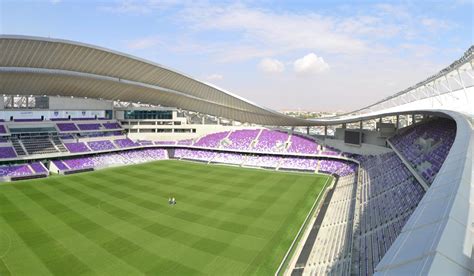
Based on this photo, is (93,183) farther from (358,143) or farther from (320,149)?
(358,143)

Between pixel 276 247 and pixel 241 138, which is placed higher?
pixel 241 138

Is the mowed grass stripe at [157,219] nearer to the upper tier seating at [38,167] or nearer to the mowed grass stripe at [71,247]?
the mowed grass stripe at [71,247]

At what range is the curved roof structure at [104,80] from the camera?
104ft

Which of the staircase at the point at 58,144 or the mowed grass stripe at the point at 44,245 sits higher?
the staircase at the point at 58,144

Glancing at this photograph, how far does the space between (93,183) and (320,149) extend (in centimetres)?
2856

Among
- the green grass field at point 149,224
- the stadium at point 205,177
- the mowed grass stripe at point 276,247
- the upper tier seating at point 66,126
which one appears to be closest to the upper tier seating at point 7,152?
the stadium at point 205,177

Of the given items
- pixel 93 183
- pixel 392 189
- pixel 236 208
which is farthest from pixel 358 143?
pixel 93 183

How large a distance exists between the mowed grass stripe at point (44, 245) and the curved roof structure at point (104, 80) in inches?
704

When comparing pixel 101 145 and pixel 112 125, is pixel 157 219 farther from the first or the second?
pixel 112 125

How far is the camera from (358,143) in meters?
38.4

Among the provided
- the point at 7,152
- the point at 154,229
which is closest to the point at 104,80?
the point at 7,152

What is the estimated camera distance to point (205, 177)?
110 feet

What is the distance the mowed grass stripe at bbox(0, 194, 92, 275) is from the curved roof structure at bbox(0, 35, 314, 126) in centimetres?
1789

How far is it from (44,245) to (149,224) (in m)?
5.75
